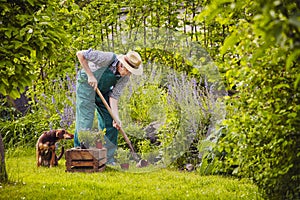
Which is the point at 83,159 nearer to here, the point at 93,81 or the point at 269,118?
the point at 93,81

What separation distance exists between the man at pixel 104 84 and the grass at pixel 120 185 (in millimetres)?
471

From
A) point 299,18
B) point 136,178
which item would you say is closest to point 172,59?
point 136,178

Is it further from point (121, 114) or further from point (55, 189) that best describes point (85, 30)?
point (55, 189)

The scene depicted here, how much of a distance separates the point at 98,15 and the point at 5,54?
324 centimetres

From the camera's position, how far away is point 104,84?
5156mm

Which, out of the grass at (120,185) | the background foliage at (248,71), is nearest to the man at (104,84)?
the grass at (120,185)

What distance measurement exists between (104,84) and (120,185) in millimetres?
1219

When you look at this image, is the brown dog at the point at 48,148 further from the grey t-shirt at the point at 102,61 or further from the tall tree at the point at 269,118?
the tall tree at the point at 269,118

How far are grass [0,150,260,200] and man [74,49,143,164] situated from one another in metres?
0.47

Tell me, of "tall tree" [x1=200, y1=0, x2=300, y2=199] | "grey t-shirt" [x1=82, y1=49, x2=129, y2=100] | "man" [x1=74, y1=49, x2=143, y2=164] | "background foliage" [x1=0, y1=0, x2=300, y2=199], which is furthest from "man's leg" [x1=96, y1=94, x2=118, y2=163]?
"tall tree" [x1=200, y1=0, x2=300, y2=199]

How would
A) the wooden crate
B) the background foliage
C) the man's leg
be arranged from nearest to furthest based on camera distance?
the background foliage
the wooden crate
the man's leg

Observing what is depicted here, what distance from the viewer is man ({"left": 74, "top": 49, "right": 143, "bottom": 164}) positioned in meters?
5.02

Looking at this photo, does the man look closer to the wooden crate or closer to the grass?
the wooden crate

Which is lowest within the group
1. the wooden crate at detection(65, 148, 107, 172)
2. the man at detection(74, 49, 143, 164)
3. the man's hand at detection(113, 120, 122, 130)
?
the wooden crate at detection(65, 148, 107, 172)
